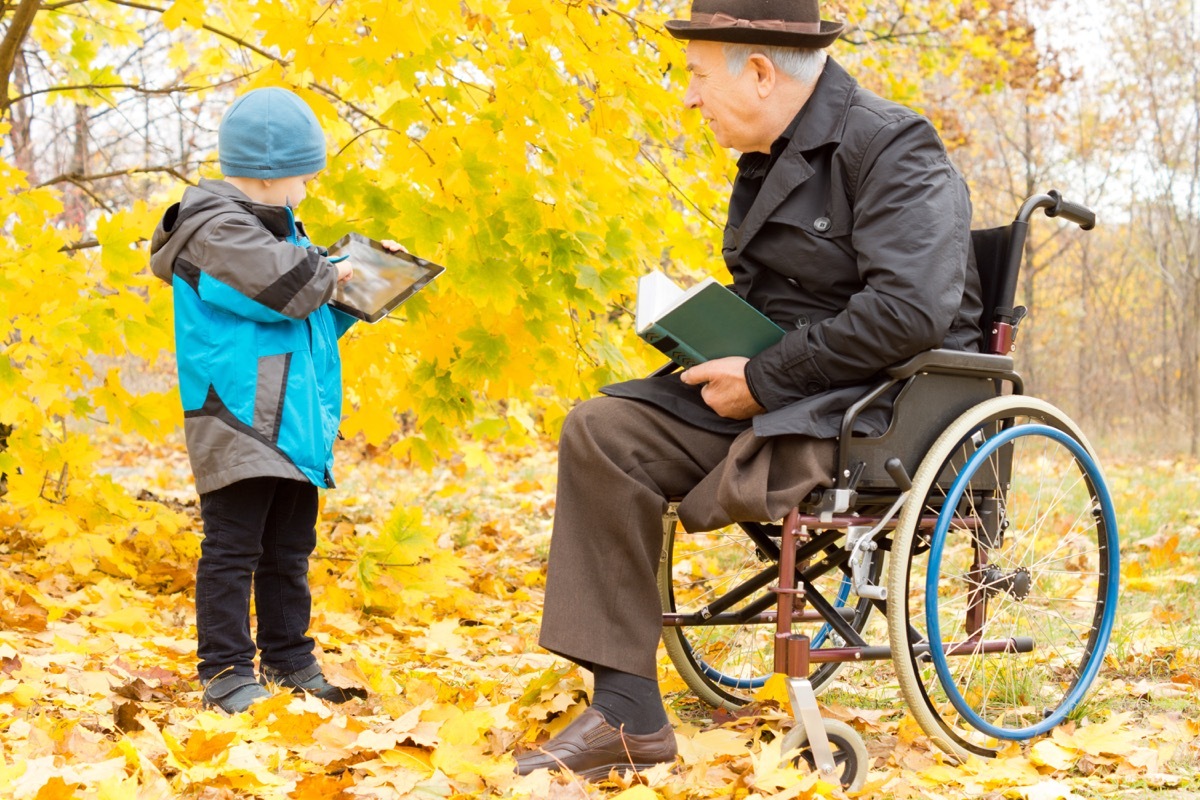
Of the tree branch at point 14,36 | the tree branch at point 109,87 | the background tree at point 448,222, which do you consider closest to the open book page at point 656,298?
Answer: the background tree at point 448,222

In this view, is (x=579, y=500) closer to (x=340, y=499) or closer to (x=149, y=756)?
(x=149, y=756)

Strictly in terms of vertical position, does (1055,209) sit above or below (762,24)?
below

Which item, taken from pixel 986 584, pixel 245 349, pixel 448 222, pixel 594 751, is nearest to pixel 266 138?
pixel 245 349

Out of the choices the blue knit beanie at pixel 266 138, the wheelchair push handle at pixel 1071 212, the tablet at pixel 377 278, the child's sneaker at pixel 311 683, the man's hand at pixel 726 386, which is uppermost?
the blue knit beanie at pixel 266 138

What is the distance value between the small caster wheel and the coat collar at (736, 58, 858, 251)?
0.90 metres

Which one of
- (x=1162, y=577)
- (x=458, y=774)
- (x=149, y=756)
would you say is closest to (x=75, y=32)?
(x=149, y=756)

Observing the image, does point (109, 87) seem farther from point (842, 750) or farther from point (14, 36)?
point (842, 750)

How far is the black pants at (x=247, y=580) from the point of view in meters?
2.51

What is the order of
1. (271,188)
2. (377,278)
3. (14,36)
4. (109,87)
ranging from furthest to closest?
(109,87)
(14,36)
(377,278)
(271,188)

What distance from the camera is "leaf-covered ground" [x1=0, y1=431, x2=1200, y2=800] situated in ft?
6.24

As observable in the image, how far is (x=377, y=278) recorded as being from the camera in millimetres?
2729

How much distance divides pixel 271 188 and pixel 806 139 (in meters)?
1.17

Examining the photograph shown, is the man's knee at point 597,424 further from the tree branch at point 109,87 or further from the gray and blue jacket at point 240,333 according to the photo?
the tree branch at point 109,87

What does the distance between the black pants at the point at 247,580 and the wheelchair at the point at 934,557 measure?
2.85 ft
